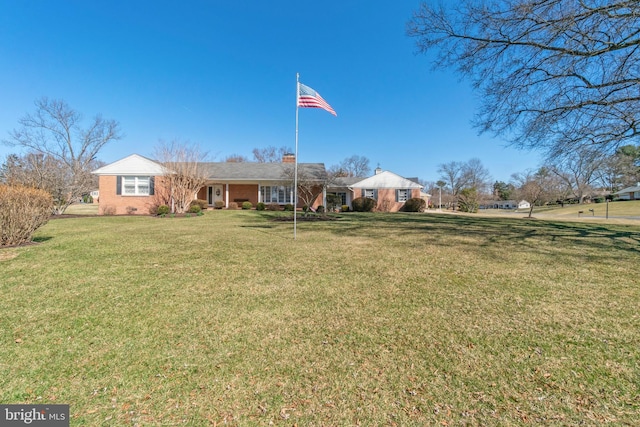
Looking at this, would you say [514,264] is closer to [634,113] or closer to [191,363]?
[191,363]

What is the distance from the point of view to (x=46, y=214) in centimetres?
756

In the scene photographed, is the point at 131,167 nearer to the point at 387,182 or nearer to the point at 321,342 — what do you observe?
the point at 387,182

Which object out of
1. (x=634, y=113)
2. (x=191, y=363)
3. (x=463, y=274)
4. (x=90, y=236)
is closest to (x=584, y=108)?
(x=634, y=113)

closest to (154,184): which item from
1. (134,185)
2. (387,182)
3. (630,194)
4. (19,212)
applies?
(134,185)

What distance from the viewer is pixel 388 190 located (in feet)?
87.1

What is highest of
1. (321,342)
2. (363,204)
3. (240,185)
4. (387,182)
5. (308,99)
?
(308,99)

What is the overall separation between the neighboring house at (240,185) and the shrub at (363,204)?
5.12ft

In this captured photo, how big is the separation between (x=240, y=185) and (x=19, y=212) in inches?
679

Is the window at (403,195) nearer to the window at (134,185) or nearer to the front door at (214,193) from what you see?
the front door at (214,193)

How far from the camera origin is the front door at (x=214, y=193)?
2417 centimetres

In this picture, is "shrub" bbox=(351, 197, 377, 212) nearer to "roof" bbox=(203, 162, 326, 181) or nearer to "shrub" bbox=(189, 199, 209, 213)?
"roof" bbox=(203, 162, 326, 181)

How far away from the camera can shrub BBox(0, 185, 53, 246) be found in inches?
261

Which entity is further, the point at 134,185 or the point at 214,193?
the point at 214,193

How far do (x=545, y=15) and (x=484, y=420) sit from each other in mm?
10228
